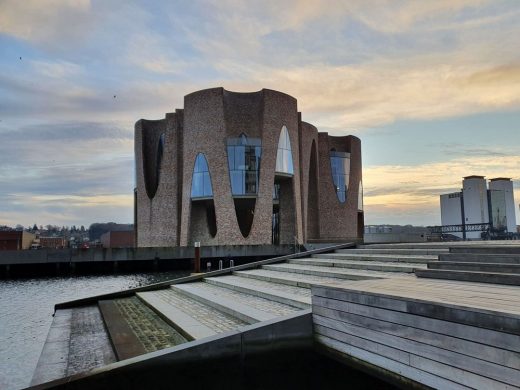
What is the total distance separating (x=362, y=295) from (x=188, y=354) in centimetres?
228

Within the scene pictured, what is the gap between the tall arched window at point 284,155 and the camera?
40.7 metres

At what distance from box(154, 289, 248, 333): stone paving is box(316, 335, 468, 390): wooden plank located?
1.65 metres

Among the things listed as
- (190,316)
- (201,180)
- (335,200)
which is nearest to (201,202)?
(201,180)

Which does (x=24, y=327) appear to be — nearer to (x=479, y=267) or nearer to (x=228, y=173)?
(x=479, y=267)

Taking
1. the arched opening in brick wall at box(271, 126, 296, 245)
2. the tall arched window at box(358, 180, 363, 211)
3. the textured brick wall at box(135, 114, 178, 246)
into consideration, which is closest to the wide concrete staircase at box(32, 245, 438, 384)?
the arched opening in brick wall at box(271, 126, 296, 245)

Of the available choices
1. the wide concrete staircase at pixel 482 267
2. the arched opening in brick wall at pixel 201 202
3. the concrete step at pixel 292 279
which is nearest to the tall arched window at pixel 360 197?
the arched opening in brick wall at pixel 201 202

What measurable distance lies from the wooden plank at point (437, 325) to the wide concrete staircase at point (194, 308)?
2.59 feet

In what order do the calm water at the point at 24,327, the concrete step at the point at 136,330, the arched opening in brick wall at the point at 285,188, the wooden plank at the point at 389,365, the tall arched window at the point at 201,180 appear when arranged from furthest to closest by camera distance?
the arched opening in brick wall at the point at 285,188, the tall arched window at the point at 201,180, the calm water at the point at 24,327, the concrete step at the point at 136,330, the wooden plank at the point at 389,365

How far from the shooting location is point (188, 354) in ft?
16.8

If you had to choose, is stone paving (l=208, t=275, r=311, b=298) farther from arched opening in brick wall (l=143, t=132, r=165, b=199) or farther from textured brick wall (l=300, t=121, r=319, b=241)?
arched opening in brick wall (l=143, t=132, r=165, b=199)

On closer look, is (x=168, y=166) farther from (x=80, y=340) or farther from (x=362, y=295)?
(x=362, y=295)

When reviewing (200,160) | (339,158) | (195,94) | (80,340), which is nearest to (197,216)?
(200,160)

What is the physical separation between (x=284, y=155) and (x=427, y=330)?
37256mm

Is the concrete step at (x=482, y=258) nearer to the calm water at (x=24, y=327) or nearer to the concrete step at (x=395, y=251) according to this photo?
the concrete step at (x=395, y=251)
